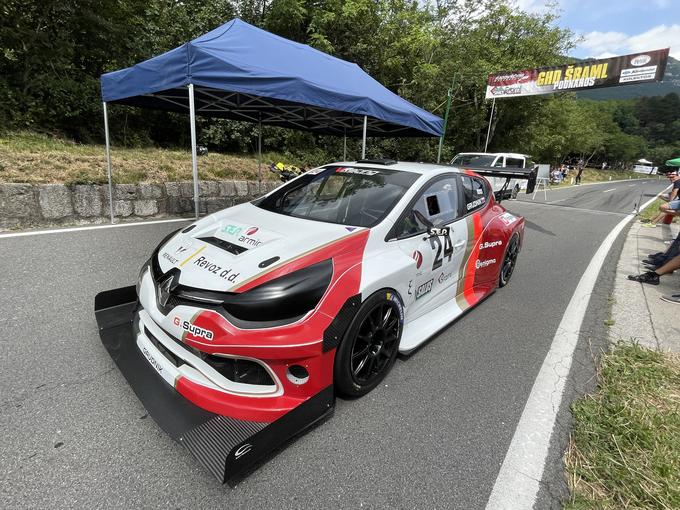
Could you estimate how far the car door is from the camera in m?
2.62

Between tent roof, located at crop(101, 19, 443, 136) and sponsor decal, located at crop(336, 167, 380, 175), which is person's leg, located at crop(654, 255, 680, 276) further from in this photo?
tent roof, located at crop(101, 19, 443, 136)

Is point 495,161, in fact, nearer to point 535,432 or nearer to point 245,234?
point 535,432

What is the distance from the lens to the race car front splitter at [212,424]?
157cm

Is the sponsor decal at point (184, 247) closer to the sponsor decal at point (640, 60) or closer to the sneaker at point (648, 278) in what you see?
the sneaker at point (648, 278)

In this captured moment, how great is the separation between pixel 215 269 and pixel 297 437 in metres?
1.04

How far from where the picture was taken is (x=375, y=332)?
2.28m

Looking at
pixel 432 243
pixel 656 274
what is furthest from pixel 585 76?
pixel 432 243

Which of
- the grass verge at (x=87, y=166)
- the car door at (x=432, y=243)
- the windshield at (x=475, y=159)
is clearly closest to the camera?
the car door at (x=432, y=243)

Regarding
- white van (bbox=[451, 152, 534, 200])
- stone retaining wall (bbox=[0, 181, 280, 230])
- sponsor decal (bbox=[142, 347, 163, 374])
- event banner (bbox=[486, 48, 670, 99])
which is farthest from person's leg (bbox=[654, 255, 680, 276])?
event banner (bbox=[486, 48, 670, 99])

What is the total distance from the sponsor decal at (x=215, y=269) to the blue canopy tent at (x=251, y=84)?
12.1 feet

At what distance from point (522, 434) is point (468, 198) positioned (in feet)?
7.29

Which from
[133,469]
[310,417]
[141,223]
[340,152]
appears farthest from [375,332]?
[340,152]

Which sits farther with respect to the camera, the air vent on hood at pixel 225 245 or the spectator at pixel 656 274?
the spectator at pixel 656 274

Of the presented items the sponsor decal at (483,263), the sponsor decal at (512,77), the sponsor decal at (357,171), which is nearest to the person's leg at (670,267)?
the sponsor decal at (483,263)
